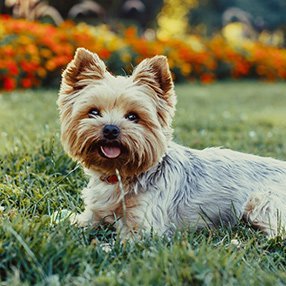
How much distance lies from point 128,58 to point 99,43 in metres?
0.83

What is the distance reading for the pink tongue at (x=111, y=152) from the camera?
3855mm

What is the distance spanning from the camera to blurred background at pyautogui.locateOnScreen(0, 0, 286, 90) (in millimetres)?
12453

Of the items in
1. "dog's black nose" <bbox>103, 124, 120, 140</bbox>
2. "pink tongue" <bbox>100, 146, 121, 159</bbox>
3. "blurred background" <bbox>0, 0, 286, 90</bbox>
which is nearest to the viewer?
"dog's black nose" <bbox>103, 124, 120, 140</bbox>

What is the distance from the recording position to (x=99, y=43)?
564 inches

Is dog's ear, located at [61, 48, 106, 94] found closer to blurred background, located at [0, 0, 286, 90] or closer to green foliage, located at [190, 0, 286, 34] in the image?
blurred background, located at [0, 0, 286, 90]

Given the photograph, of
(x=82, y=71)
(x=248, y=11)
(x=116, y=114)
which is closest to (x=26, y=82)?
(x=82, y=71)

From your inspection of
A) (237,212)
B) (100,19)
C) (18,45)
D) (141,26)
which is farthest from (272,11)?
(237,212)

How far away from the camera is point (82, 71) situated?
4.08 metres

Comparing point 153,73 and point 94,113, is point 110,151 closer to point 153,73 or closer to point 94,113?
point 94,113

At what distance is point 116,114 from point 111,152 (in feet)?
0.82

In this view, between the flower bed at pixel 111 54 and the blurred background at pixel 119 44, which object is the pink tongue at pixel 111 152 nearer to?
the blurred background at pixel 119 44

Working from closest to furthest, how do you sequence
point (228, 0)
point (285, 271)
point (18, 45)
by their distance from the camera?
1. point (285, 271)
2. point (18, 45)
3. point (228, 0)

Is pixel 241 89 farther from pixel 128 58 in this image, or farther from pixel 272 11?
pixel 272 11

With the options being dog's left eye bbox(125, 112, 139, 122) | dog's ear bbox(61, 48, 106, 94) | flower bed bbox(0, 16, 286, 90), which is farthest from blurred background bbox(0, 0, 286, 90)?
dog's left eye bbox(125, 112, 139, 122)
